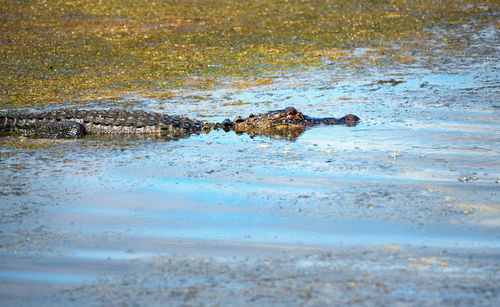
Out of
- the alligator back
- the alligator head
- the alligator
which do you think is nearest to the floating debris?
the alligator

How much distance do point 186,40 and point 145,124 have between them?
5.55 metres

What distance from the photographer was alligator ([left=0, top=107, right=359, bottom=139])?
808cm

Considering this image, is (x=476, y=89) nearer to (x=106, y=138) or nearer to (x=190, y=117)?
(x=190, y=117)

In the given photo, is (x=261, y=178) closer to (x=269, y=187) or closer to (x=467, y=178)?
(x=269, y=187)

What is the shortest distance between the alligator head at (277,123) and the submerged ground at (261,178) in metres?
0.29

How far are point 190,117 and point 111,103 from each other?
4.88 ft

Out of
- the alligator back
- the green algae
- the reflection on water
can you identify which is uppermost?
the green algae

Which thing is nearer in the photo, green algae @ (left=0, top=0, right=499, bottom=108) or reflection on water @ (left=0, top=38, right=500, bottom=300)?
reflection on water @ (left=0, top=38, right=500, bottom=300)

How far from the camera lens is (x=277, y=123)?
324 inches

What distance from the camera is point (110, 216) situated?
5.10m

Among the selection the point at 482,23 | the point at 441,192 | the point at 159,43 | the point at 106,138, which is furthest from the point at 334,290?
the point at 482,23

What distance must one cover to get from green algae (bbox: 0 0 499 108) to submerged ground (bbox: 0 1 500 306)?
74 millimetres

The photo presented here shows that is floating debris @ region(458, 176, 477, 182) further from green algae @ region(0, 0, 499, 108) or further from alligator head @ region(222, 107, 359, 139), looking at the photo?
green algae @ region(0, 0, 499, 108)

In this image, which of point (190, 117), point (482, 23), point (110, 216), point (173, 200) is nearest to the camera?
point (110, 216)
